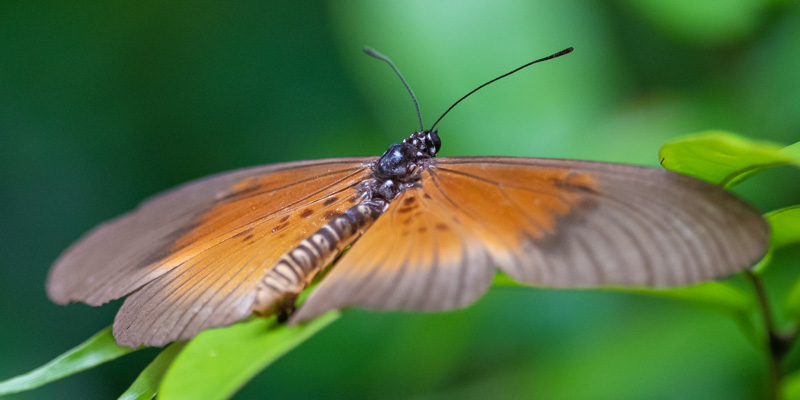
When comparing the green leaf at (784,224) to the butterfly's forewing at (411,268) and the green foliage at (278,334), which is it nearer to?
the green foliage at (278,334)

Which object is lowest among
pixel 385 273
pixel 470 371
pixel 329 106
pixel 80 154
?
pixel 470 371

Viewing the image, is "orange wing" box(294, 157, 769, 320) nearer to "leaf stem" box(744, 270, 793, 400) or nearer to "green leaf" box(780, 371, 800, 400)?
"leaf stem" box(744, 270, 793, 400)

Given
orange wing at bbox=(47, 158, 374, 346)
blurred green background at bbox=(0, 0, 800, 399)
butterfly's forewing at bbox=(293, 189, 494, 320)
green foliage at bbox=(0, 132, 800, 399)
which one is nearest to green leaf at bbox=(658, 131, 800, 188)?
green foliage at bbox=(0, 132, 800, 399)

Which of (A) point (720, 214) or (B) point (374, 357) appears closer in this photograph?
(A) point (720, 214)

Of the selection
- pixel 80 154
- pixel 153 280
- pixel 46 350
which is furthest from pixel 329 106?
pixel 153 280

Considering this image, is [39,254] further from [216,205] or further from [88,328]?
[216,205]
